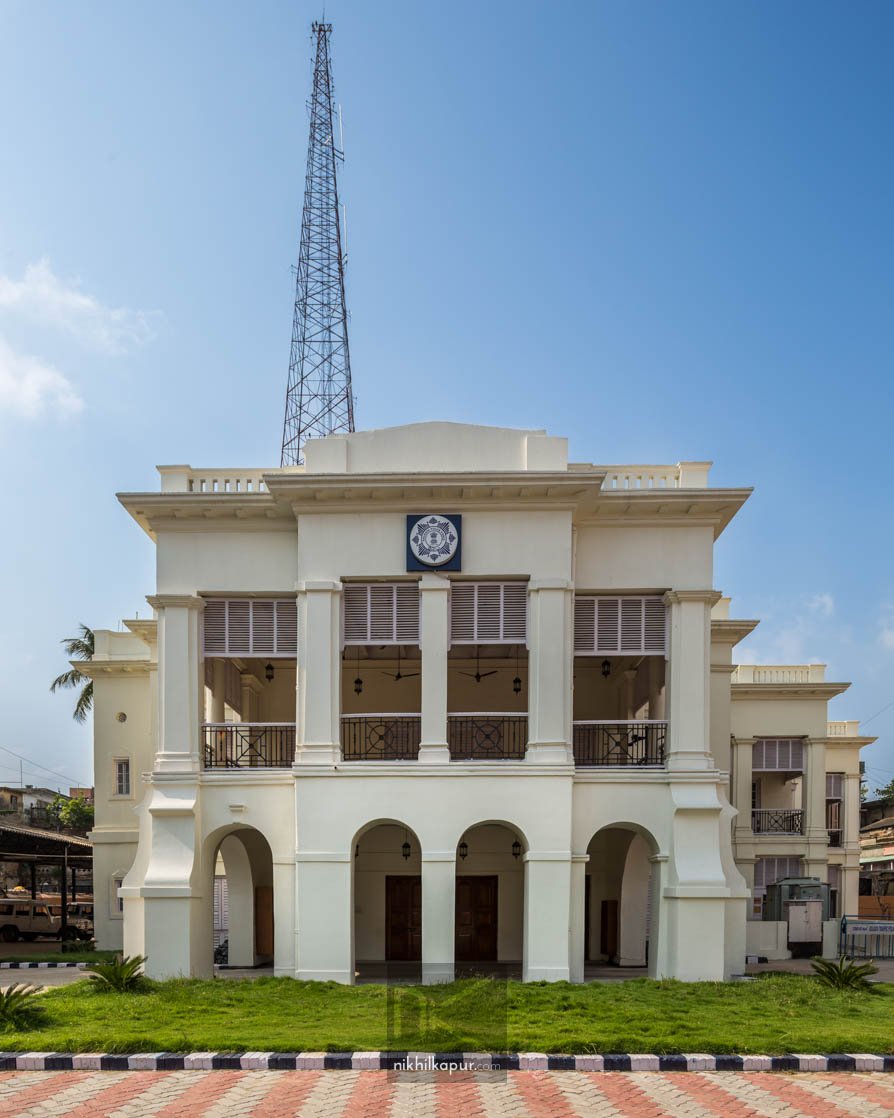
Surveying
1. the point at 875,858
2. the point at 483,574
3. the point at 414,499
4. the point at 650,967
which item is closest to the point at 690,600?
the point at 483,574

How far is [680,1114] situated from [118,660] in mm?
23248

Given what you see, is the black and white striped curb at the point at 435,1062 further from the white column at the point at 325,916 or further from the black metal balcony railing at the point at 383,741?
the black metal balcony railing at the point at 383,741

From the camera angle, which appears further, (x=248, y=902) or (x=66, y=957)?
(x=66, y=957)

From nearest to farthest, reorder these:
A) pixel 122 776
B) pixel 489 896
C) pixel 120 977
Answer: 1. pixel 120 977
2. pixel 489 896
3. pixel 122 776

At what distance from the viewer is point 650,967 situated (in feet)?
69.9

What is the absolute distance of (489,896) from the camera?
85.2ft

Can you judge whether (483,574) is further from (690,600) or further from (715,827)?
(715,827)

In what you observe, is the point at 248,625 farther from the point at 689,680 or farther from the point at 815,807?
the point at 815,807

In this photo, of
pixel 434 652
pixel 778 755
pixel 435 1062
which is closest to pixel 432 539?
pixel 434 652

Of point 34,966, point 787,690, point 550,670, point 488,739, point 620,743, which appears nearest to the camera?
point 550,670

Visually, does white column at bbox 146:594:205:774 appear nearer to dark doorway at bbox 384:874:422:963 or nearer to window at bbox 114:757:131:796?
dark doorway at bbox 384:874:422:963

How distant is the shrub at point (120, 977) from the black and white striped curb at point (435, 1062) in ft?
16.2

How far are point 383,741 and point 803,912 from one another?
1284 centimetres

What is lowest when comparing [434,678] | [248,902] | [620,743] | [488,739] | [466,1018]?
[466,1018]
